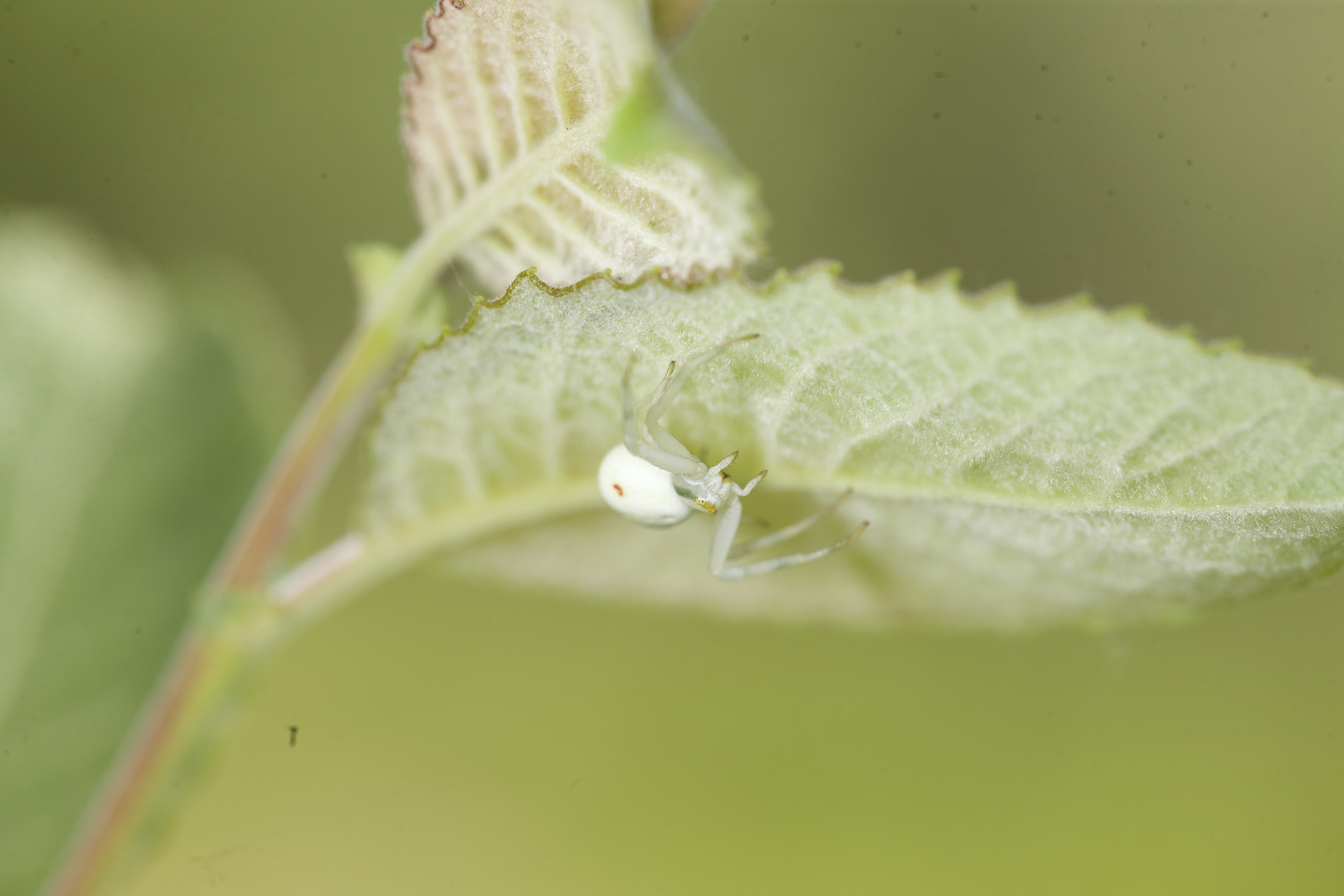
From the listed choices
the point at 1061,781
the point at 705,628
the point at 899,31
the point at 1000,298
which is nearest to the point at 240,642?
the point at 1000,298

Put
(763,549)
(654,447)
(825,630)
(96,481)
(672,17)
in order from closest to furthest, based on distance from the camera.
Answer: (672,17) → (654,447) → (763,549) → (96,481) → (825,630)

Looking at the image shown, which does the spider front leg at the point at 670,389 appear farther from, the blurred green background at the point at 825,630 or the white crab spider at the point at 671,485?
the blurred green background at the point at 825,630

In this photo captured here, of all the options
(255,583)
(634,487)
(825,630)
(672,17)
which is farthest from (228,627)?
(825,630)

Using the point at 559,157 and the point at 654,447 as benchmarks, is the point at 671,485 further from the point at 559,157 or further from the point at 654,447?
the point at 559,157

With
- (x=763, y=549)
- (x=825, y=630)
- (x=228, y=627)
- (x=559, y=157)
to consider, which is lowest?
(x=825, y=630)

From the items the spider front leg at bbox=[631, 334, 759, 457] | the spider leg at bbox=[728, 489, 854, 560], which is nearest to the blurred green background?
the spider leg at bbox=[728, 489, 854, 560]

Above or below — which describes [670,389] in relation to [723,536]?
above

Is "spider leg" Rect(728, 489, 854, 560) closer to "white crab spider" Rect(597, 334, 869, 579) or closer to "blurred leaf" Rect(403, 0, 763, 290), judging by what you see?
"white crab spider" Rect(597, 334, 869, 579)
